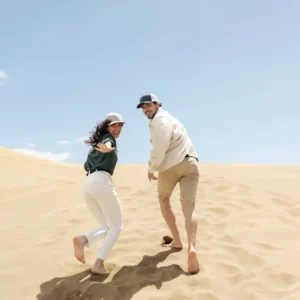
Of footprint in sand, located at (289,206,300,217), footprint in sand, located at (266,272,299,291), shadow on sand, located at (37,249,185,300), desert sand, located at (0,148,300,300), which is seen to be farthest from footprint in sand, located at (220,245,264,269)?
footprint in sand, located at (289,206,300,217)

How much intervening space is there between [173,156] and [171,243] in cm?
135

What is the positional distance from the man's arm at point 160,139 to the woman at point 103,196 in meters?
0.43

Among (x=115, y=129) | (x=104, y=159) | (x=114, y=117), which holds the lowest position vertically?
(x=104, y=159)

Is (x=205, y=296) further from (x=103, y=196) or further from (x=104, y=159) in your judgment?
(x=104, y=159)

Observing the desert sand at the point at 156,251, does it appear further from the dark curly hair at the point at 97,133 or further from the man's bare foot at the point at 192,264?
the dark curly hair at the point at 97,133

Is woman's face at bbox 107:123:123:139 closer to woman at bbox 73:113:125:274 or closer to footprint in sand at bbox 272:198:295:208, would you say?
woman at bbox 73:113:125:274

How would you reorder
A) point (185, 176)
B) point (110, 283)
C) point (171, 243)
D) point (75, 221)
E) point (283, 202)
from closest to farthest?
point (110, 283)
point (185, 176)
point (171, 243)
point (75, 221)
point (283, 202)

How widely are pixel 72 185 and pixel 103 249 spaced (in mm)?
6042

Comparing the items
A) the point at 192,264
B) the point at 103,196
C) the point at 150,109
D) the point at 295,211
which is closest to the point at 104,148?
the point at 103,196

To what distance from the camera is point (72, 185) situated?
9734 millimetres

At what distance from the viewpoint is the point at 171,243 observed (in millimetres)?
4887

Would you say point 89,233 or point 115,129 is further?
point 115,129

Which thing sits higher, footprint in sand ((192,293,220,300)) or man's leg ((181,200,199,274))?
man's leg ((181,200,199,274))

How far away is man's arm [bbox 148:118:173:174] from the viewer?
4.12 metres
